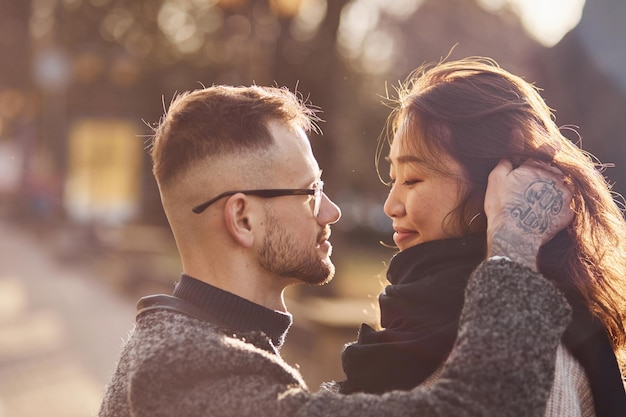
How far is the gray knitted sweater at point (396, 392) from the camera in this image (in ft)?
6.68

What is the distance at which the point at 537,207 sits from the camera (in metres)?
2.31

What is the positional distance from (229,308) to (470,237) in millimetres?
710

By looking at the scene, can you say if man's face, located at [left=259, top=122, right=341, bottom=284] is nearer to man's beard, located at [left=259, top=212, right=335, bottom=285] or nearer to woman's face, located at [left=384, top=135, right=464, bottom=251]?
man's beard, located at [left=259, top=212, right=335, bottom=285]

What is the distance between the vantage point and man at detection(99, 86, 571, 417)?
6.75 feet

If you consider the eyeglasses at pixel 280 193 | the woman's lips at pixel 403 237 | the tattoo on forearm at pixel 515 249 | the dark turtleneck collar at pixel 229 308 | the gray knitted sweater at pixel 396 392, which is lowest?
the gray knitted sweater at pixel 396 392

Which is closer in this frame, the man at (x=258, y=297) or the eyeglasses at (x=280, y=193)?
the man at (x=258, y=297)

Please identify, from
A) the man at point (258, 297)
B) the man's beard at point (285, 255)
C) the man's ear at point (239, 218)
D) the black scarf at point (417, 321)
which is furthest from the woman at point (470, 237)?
the man's ear at point (239, 218)

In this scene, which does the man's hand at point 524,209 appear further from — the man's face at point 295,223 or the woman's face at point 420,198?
the man's face at point 295,223

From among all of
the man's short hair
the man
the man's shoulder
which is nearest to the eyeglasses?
the man

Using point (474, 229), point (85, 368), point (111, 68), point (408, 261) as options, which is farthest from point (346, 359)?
point (111, 68)

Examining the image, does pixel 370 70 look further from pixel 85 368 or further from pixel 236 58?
pixel 85 368

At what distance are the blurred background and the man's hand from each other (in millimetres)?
1255

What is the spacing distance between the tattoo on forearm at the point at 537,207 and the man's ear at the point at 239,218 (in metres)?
0.78

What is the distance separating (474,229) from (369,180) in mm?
31288
